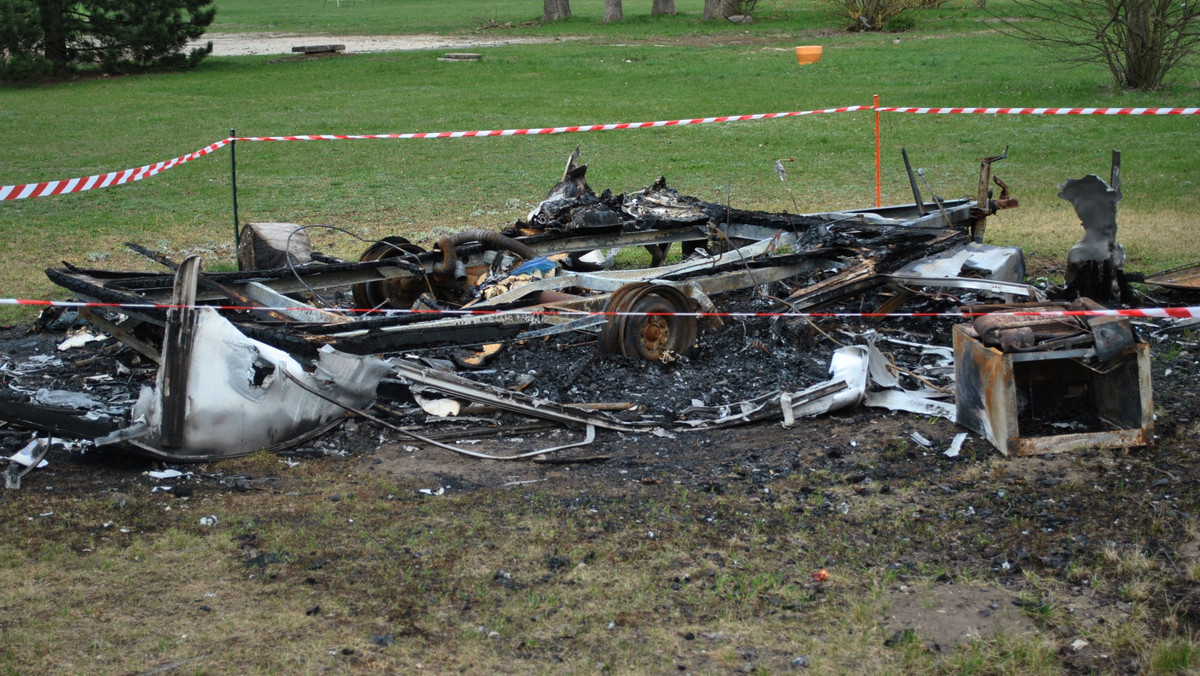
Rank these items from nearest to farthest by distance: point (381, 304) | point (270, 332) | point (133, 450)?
point (133, 450) → point (270, 332) → point (381, 304)

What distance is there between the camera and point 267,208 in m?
12.9

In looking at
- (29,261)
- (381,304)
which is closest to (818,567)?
(381,304)

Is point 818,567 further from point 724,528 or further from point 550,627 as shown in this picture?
point 550,627

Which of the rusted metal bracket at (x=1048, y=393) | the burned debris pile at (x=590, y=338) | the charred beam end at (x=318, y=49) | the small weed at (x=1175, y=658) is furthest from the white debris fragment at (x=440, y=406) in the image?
the charred beam end at (x=318, y=49)

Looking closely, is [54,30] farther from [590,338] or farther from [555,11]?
[590,338]

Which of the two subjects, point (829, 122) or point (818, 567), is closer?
point (818, 567)

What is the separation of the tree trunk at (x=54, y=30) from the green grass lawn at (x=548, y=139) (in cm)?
139

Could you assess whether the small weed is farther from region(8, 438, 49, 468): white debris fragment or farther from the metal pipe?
the metal pipe

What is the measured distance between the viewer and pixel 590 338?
7.35m

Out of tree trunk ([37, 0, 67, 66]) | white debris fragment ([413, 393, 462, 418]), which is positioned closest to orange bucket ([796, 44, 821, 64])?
tree trunk ([37, 0, 67, 66])

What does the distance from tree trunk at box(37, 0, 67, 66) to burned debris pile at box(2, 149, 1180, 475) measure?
2379cm

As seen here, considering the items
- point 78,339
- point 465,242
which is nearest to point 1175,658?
point 465,242

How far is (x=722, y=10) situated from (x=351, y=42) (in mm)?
13828

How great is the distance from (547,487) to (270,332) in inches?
76.9
